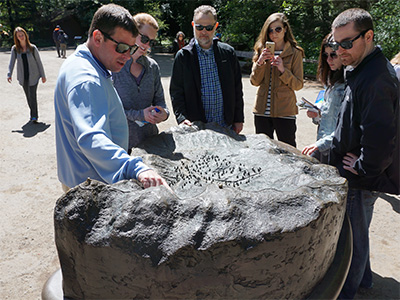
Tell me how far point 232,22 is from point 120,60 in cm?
1371

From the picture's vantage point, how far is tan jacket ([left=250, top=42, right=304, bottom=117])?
12.3ft

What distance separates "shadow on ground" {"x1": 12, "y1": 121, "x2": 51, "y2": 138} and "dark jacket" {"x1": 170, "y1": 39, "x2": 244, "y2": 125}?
426 cm

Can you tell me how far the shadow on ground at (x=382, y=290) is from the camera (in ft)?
9.32

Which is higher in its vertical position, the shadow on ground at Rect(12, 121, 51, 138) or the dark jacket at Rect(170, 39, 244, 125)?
the dark jacket at Rect(170, 39, 244, 125)

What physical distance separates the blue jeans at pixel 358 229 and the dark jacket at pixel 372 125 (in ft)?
0.45

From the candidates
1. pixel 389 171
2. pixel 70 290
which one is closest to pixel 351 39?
pixel 389 171

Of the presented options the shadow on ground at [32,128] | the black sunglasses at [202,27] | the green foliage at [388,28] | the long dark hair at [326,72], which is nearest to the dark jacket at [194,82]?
the black sunglasses at [202,27]

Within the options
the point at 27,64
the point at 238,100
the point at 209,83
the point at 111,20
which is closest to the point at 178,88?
the point at 209,83

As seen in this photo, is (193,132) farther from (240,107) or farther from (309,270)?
(309,270)

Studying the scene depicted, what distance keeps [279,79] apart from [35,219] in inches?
113

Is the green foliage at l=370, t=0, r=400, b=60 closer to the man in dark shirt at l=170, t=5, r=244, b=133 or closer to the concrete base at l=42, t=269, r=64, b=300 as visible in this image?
the man in dark shirt at l=170, t=5, r=244, b=133

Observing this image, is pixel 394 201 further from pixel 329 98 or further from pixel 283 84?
pixel 329 98

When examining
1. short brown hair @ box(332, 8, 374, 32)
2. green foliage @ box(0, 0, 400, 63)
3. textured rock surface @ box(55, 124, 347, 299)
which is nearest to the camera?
textured rock surface @ box(55, 124, 347, 299)

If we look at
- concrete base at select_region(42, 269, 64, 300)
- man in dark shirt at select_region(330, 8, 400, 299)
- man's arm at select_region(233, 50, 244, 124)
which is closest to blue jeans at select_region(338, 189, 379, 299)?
man in dark shirt at select_region(330, 8, 400, 299)
